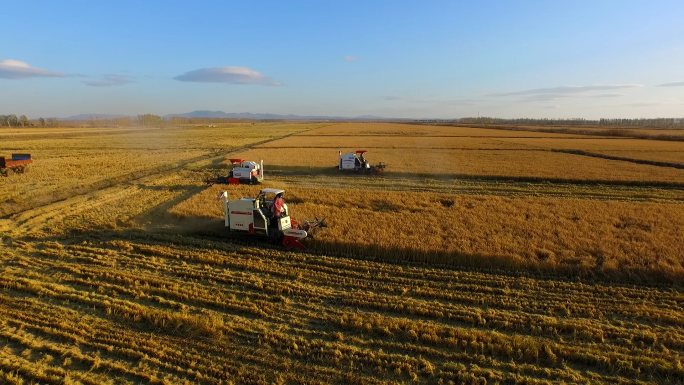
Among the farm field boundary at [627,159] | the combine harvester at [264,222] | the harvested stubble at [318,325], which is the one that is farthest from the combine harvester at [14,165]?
the farm field boundary at [627,159]

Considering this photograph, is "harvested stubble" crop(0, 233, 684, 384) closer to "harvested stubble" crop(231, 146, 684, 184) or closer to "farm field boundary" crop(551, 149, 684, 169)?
"harvested stubble" crop(231, 146, 684, 184)

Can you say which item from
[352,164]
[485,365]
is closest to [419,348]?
[485,365]

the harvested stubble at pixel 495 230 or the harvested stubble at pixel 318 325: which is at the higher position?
the harvested stubble at pixel 495 230

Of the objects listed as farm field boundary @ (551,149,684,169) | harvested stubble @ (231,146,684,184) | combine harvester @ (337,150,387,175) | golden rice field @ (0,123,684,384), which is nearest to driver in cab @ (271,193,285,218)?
golden rice field @ (0,123,684,384)

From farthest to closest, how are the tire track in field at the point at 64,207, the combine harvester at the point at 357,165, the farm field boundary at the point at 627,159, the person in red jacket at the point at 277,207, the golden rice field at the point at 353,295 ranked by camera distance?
the farm field boundary at the point at 627,159 → the combine harvester at the point at 357,165 → the tire track in field at the point at 64,207 → the person in red jacket at the point at 277,207 → the golden rice field at the point at 353,295

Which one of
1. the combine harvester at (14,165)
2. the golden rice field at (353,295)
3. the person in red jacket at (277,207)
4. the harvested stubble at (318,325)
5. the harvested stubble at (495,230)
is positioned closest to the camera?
the harvested stubble at (318,325)

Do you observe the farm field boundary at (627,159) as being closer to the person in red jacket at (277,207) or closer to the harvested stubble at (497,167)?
the harvested stubble at (497,167)

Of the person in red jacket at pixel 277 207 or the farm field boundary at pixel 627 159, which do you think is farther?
the farm field boundary at pixel 627 159
